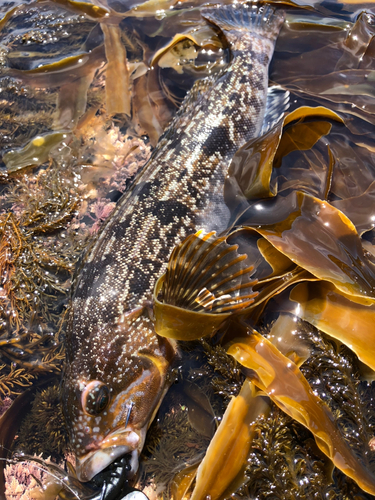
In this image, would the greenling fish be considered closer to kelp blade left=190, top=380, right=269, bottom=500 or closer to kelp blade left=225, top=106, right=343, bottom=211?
kelp blade left=225, top=106, right=343, bottom=211

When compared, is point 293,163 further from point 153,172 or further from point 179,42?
point 179,42

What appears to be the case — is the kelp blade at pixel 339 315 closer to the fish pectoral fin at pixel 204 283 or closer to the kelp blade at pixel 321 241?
the kelp blade at pixel 321 241

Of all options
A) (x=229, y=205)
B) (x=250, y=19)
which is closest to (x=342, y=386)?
(x=229, y=205)

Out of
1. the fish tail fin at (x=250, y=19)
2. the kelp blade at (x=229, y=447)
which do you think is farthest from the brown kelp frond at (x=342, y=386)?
the fish tail fin at (x=250, y=19)

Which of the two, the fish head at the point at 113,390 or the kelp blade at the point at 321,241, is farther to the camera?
the kelp blade at the point at 321,241

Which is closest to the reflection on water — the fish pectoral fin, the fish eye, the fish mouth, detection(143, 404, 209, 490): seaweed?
detection(143, 404, 209, 490): seaweed

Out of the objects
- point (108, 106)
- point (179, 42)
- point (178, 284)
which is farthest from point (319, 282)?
point (179, 42)
